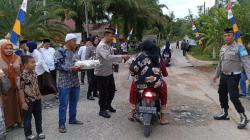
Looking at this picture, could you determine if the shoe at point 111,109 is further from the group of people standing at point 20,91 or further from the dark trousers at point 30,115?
the dark trousers at point 30,115

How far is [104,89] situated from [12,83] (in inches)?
73.4

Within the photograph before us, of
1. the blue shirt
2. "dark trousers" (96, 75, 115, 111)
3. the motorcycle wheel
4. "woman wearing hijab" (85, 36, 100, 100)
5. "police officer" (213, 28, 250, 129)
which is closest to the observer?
the motorcycle wheel

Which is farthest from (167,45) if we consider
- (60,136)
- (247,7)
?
(60,136)

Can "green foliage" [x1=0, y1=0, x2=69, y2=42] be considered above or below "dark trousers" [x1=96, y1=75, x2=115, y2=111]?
above

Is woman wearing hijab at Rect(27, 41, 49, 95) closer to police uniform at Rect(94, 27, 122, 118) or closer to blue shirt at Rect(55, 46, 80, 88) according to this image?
police uniform at Rect(94, 27, 122, 118)

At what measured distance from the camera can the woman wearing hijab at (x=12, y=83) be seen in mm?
6852

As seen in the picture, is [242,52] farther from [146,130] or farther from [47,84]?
[47,84]

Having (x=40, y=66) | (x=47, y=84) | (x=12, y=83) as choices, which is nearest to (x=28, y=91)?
(x=12, y=83)

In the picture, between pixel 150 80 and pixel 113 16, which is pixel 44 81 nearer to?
pixel 150 80

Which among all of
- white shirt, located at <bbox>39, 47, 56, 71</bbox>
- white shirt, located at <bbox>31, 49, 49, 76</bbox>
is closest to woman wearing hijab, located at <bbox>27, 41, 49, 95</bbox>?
white shirt, located at <bbox>31, 49, 49, 76</bbox>

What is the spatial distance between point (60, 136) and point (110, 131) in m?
0.91

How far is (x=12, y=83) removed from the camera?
7.08 meters

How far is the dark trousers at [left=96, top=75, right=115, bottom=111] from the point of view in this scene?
785 centimetres

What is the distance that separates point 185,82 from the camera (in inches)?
547
